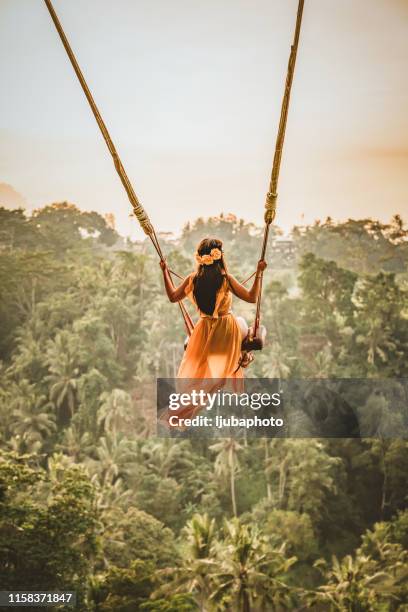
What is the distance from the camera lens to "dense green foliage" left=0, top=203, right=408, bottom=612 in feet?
35.8

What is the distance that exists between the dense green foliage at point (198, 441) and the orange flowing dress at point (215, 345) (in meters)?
7.40

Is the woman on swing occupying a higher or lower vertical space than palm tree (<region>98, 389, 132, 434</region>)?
lower

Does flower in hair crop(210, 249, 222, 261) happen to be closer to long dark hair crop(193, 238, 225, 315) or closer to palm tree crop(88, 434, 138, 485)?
long dark hair crop(193, 238, 225, 315)

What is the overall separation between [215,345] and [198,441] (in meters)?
9.02

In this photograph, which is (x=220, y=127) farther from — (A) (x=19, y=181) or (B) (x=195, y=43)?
(A) (x=19, y=181)

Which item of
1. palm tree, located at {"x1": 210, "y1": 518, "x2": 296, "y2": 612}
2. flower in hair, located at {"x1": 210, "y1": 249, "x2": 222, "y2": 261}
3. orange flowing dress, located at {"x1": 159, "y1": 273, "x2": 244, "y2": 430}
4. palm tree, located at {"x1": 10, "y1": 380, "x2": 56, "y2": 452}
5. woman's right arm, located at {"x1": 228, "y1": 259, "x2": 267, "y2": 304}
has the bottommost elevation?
palm tree, located at {"x1": 210, "y1": 518, "x2": 296, "y2": 612}

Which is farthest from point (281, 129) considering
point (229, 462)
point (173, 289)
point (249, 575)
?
point (229, 462)

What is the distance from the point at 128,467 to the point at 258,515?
2.10 meters

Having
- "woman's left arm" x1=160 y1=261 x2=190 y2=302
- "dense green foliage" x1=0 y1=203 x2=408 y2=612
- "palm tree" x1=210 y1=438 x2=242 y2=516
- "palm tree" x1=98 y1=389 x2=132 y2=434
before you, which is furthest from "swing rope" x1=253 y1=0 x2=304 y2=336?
"palm tree" x1=210 y1=438 x2=242 y2=516

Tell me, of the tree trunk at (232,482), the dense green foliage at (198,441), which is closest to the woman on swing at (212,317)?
the dense green foliage at (198,441)

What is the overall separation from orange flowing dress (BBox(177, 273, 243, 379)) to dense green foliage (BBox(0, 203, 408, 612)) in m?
7.40

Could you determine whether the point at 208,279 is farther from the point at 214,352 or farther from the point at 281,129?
the point at 281,129

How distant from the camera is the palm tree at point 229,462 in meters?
12.2

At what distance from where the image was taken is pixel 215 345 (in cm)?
371
